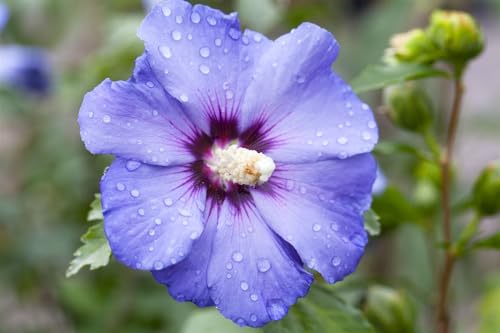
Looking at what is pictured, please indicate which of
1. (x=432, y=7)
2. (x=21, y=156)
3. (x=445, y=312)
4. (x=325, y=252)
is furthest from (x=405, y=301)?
(x=21, y=156)

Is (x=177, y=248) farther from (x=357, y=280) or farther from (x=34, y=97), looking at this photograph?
(x=34, y=97)

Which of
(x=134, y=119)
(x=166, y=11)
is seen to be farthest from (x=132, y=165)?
(x=166, y=11)

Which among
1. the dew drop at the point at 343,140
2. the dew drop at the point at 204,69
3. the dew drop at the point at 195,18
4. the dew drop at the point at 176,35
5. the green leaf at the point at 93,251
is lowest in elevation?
the green leaf at the point at 93,251

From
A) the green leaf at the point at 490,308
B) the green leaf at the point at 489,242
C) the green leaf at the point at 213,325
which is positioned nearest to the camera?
the green leaf at the point at 213,325

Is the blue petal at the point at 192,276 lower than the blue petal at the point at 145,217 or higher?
lower

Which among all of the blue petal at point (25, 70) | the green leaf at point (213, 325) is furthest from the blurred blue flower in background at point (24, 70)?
the green leaf at point (213, 325)

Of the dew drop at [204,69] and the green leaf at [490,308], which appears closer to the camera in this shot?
the dew drop at [204,69]

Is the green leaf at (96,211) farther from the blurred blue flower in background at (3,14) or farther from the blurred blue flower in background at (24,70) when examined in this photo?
the blurred blue flower in background at (24,70)

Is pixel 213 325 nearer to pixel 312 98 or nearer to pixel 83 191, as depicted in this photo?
pixel 312 98
